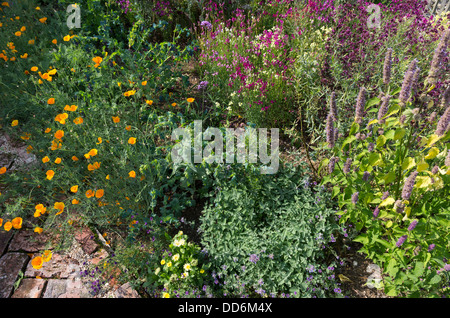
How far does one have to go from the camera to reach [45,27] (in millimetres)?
4453

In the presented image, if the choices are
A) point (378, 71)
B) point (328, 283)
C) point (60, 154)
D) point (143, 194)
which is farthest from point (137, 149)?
point (378, 71)

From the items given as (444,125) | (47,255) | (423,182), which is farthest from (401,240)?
(47,255)

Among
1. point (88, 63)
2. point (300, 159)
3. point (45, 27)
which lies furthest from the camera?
point (45, 27)

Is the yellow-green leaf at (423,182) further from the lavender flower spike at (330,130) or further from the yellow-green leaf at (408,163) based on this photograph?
the lavender flower spike at (330,130)

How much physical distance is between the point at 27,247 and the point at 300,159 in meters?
2.51

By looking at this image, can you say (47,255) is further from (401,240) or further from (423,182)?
(423,182)

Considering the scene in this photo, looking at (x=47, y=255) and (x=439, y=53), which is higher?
(x=439, y=53)

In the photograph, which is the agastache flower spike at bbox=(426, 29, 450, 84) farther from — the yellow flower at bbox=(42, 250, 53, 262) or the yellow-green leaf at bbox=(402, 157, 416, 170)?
the yellow flower at bbox=(42, 250, 53, 262)

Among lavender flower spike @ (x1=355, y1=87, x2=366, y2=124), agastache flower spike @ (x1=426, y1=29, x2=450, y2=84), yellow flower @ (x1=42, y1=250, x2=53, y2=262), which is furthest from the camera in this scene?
yellow flower @ (x1=42, y1=250, x2=53, y2=262)

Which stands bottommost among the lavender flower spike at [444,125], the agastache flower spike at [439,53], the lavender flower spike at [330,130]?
the lavender flower spike at [330,130]

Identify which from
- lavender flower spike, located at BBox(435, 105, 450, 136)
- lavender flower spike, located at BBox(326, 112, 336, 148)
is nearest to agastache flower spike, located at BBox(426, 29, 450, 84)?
lavender flower spike, located at BBox(435, 105, 450, 136)

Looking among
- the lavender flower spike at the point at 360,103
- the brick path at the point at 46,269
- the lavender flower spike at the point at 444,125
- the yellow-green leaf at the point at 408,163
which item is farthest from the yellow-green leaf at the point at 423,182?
the brick path at the point at 46,269

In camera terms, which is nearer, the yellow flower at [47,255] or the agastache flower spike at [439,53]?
the agastache flower spike at [439,53]

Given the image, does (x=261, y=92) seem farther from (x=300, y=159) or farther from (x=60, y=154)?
(x=60, y=154)
